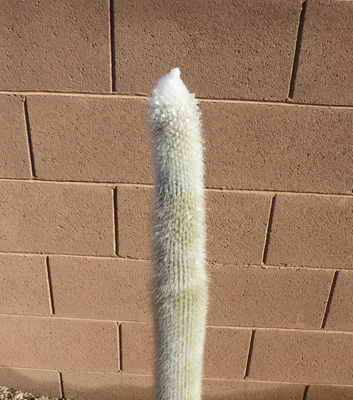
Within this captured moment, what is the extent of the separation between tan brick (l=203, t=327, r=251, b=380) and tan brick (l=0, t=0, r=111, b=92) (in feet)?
4.03

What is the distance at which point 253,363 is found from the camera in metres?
2.00

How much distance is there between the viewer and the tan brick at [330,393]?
2.06 metres

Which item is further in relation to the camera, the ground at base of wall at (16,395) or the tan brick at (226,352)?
the ground at base of wall at (16,395)

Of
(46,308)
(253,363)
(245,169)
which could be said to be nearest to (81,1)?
(245,169)

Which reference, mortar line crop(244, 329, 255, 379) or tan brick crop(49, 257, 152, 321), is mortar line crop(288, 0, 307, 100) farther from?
mortar line crop(244, 329, 255, 379)

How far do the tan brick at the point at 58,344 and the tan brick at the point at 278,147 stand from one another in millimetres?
944

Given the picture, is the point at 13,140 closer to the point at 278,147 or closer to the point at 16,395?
the point at 278,147

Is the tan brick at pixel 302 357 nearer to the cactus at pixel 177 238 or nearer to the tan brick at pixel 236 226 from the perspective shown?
the tan brick at pixel 236 226

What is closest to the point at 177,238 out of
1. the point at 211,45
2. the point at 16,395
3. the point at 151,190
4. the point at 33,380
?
the point at 151,190

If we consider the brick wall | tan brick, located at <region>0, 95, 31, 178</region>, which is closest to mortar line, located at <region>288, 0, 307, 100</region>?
the brick wall

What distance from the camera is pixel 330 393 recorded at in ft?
6.79

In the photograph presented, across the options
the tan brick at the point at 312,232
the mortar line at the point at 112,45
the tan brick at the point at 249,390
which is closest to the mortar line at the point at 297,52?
the tan brick at the point at 312,232

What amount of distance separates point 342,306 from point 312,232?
0.42 m

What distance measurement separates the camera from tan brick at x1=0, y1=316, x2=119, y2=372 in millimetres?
1969
